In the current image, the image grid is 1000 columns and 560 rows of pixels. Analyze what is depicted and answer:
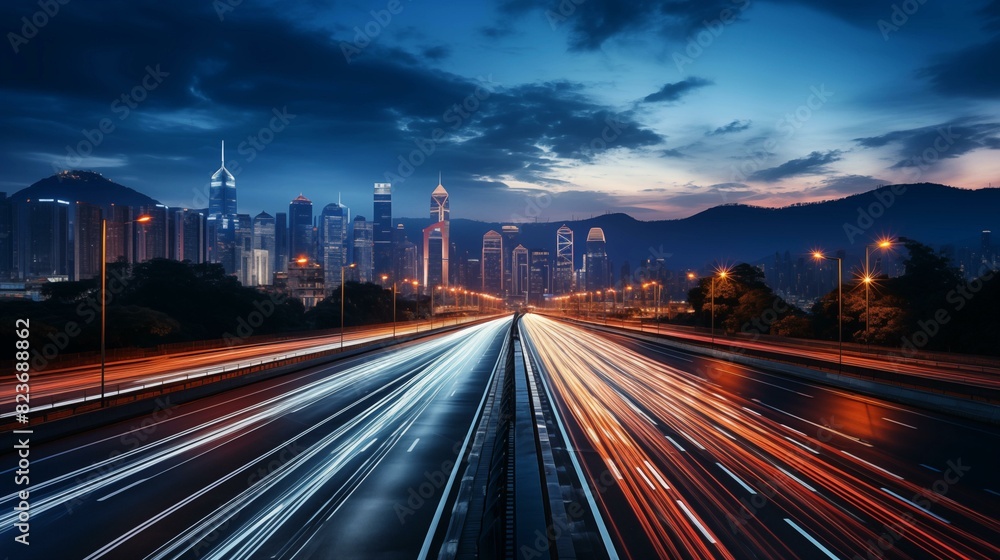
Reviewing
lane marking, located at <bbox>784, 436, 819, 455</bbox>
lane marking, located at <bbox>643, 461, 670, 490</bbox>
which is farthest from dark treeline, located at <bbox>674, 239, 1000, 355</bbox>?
lane marking, located at <bbox>643, 461, 670, 490</bbox>

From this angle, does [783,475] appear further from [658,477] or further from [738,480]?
[658,477]

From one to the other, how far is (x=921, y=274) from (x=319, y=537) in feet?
221

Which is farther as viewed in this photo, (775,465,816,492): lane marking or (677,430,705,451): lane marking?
(677,430,705,451): lane marking

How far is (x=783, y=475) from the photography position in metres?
14.8

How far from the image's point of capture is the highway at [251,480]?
10.9 m

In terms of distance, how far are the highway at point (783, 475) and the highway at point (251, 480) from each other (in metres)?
4.01

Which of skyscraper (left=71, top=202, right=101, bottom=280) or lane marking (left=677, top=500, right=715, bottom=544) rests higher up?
skyscraper (left=71, top=202, right=101, bottom=280)

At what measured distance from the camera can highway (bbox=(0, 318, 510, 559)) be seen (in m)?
10.9

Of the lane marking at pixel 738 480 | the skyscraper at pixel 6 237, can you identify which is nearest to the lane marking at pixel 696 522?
the lane marking at pixel 738 480

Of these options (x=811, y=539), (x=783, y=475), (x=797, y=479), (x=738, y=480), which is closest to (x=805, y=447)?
(x=783, y=475)

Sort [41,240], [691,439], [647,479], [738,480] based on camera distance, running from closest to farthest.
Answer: [738,480], [647,479], [691,439], [41,240]

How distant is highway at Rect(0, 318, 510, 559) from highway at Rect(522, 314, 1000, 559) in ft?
13.2

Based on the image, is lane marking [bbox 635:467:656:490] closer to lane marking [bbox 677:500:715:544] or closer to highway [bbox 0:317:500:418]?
lane marking [bbox 677:500:715:544]

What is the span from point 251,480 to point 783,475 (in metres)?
12.0
